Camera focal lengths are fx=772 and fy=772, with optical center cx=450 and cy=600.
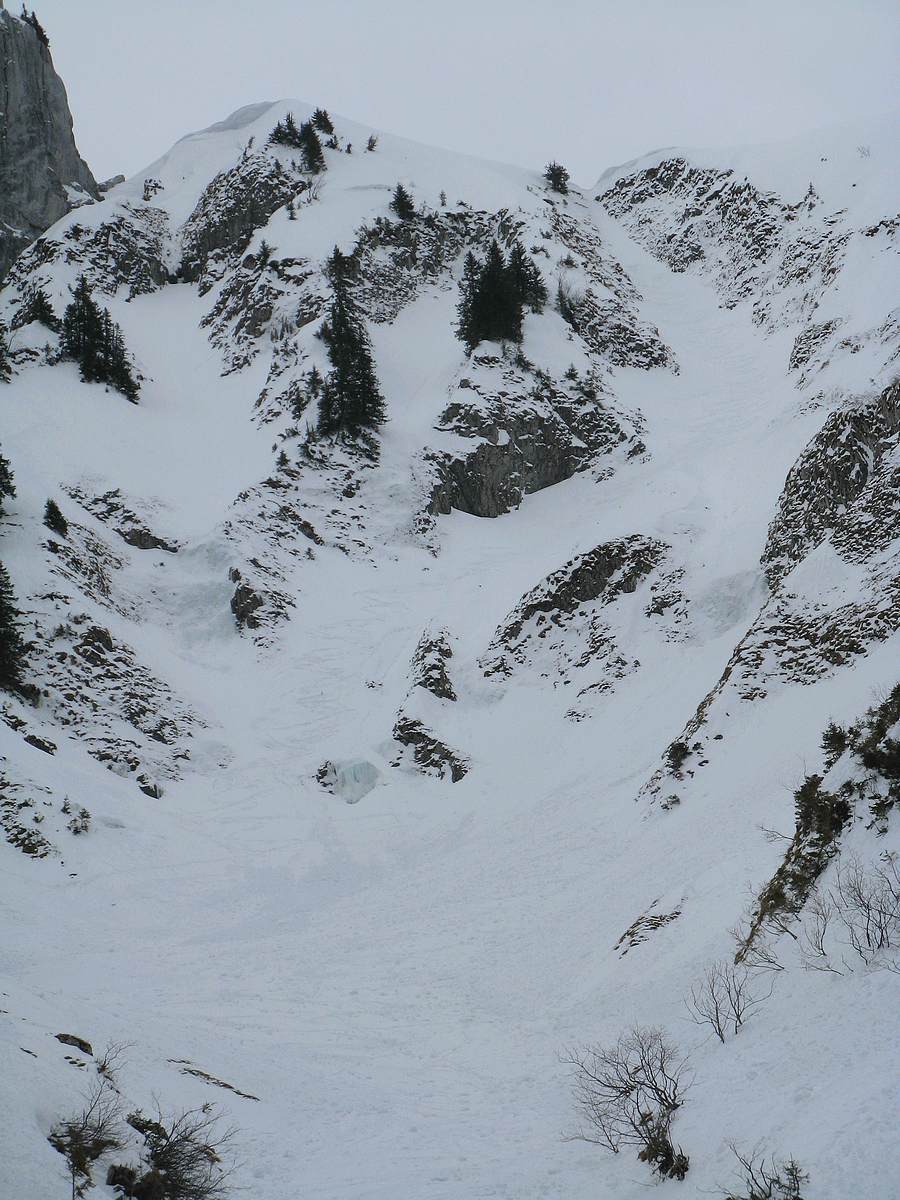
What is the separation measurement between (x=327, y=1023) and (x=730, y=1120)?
35.2 ft

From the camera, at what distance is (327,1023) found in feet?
56.2

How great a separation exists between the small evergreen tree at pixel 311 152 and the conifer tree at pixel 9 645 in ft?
171

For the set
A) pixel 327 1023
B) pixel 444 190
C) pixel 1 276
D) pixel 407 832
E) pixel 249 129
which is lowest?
pixel 327 1023

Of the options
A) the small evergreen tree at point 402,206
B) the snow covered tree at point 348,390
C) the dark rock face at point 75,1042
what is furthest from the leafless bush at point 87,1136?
the small evergreen tree at point 402,206

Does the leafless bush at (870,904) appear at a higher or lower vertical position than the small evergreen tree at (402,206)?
lower

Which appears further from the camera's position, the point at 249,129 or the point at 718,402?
the point at 249,129

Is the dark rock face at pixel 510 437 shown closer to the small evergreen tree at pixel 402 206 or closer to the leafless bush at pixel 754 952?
the small evergreen tree at pixel 402 206

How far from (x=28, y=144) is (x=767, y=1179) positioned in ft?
284

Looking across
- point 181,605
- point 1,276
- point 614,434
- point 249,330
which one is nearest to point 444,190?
point 249,330

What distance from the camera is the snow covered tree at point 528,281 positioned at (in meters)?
51.9

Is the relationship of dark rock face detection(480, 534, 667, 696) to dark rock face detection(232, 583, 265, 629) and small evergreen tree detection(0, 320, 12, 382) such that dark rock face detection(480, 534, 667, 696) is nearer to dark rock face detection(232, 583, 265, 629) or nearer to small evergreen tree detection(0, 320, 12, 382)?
dark rock face detection(232, 583, 265, 629)

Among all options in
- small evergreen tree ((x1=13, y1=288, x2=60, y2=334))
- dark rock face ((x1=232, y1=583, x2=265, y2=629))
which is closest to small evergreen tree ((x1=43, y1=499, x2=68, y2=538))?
dark rock face ((x1=232, y1=583, x2=265, y2=629))

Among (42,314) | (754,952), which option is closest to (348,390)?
(42,314)

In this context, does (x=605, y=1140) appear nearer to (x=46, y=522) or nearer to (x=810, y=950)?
(x=810, y=950)
